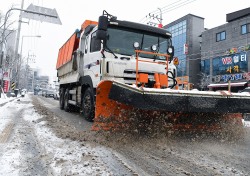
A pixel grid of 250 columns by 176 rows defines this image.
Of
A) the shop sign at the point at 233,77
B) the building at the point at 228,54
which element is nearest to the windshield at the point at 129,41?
the building at the point at 228,54

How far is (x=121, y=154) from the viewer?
13.4ft

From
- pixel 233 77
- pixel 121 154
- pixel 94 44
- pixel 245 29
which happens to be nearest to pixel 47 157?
pixel 121 154

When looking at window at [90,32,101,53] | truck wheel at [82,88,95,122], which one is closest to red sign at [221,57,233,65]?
window at [90,32,101,53]

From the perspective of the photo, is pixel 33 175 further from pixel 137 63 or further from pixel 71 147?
pixel 137 63

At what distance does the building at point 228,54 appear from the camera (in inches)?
1247

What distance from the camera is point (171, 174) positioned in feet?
10.7

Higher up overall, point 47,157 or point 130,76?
point 130,76

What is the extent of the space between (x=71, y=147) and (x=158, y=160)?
1447 millimetres

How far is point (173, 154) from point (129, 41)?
339 centimetres

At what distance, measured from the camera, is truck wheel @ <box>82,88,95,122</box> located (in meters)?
6.89

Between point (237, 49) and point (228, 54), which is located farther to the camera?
point (228, 54)

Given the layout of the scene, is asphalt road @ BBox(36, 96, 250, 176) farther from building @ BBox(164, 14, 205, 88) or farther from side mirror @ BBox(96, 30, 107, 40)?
building @ BBox(164, 14, 205, 88)

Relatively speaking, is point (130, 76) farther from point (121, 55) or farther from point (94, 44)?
point (94, 44)

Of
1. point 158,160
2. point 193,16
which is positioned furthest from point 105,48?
point 193,16
